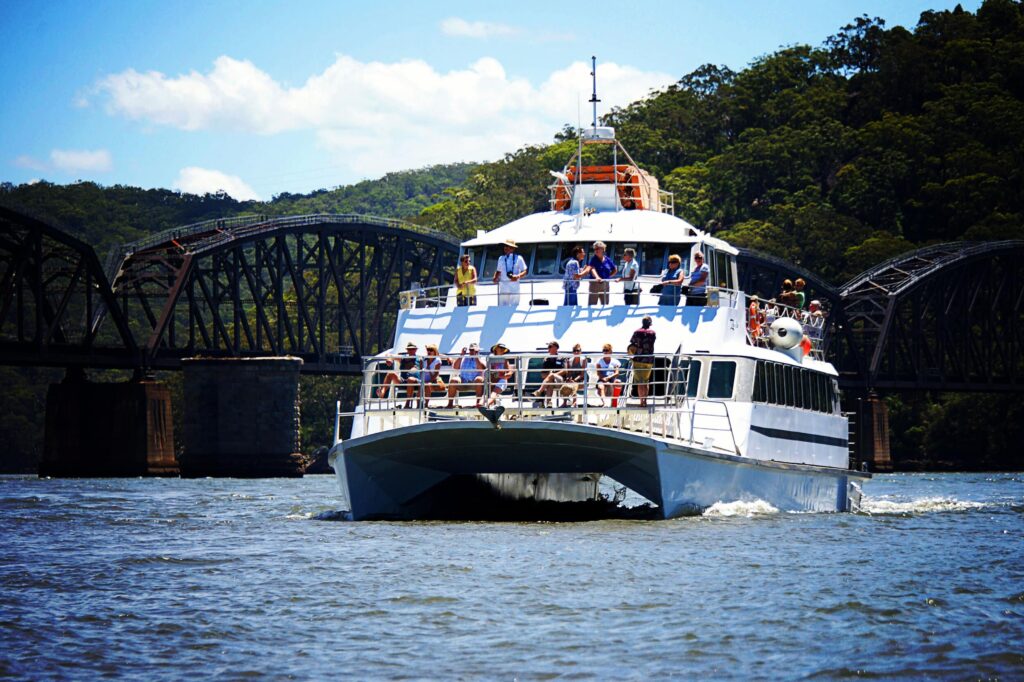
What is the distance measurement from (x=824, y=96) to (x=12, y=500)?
101 m

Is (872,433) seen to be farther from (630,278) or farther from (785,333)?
(630,278)

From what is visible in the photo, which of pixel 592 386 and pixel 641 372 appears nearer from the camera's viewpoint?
pixel 641 372

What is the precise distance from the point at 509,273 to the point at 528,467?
4.57 meters

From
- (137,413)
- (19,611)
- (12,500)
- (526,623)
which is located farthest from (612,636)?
(137,413)

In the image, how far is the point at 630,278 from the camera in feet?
98.5

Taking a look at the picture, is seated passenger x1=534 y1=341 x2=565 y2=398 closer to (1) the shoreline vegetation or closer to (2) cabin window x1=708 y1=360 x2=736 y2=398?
(2) cabin window x1=708 y1=360 x2=736 y2=398

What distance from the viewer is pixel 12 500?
4278 cm

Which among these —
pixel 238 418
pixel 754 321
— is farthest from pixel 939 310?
pixel 754 321

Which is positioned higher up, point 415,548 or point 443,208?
point 443,208

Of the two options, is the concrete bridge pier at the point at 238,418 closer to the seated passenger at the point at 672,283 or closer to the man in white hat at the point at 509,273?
the man in white hat at the point at 509,273

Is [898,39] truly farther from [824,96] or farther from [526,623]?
[526,623]

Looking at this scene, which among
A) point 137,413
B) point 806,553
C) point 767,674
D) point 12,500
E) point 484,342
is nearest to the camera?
point 767,674

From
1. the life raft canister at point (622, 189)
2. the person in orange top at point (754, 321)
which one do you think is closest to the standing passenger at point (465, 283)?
the life raft canister at point (622, 189)

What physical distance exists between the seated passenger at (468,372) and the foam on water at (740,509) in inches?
160
